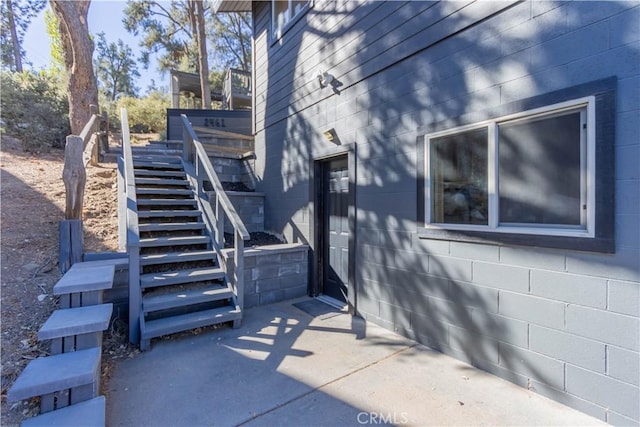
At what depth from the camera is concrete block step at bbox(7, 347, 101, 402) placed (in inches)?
65.7

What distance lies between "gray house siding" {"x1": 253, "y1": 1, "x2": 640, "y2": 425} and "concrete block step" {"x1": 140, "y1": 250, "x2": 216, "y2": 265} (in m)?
1.46

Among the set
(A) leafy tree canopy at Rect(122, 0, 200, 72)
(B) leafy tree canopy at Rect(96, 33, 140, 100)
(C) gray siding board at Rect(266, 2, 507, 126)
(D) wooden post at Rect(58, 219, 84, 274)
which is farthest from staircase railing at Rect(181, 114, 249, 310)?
(B) leafy tree canopy at Rect(96, 33, 140, 100)

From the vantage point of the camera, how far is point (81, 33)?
654 centimetres

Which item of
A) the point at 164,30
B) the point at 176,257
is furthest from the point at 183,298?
the point at 164,30

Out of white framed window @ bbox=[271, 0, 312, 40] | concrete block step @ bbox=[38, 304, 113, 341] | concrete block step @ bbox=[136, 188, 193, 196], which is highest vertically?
white framed window @ bbox=[271, 0, 312, 40]

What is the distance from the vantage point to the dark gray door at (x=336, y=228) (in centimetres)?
417

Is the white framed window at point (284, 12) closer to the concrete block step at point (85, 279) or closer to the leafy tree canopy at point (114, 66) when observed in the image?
the concrete block step at point (85, 279)

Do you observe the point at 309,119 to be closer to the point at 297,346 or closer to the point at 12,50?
the point at 297,346

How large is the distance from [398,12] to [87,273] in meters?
3.92

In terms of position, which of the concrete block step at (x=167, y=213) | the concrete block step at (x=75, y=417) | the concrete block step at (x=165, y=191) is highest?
the concrete block step at (x=165, y=191)

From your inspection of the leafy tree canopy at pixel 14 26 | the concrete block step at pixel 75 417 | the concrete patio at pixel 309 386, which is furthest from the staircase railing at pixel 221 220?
the leafy tree canopy at pixel 14 26

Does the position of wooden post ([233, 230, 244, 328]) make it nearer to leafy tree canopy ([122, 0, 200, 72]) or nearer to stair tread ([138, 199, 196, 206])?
stair tread ([138, 199, 196, 206])

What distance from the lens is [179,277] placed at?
11.2 ft

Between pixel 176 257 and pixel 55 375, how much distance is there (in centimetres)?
187
